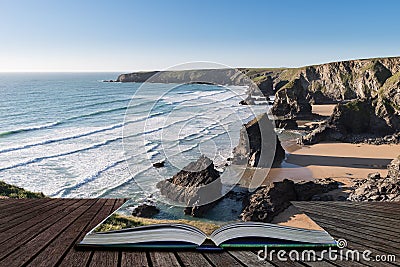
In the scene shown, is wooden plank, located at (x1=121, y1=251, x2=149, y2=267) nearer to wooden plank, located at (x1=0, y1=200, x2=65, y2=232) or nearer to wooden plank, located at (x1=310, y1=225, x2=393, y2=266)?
wooden plank, located at (x1=310, y1=225, x2=393, y2=266)

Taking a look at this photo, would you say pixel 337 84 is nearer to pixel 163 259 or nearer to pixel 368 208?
pixel 368 208

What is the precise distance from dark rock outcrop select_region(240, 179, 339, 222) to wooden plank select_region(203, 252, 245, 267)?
11.8 m

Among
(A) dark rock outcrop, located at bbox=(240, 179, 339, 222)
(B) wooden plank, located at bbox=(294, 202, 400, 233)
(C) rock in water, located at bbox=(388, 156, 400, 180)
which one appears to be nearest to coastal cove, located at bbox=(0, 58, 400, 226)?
(A) dark rock outcrop, located at bbox=(240, 179, 339, 222)

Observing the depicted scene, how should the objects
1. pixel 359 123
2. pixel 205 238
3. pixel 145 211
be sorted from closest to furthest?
1. pixel 205 238
2. pixel 145 211
3. pixel 359 123

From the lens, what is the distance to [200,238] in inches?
92.9

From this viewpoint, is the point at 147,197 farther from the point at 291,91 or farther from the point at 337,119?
the point at 291,91

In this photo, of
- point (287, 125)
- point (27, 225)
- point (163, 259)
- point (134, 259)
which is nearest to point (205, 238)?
point (163, 259)

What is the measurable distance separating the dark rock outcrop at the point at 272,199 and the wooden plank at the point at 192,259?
11.9 meters

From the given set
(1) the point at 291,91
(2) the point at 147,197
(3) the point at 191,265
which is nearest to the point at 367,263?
(3) the point at 191,265

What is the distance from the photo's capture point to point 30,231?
119 inches

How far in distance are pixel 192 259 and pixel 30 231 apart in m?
1.78

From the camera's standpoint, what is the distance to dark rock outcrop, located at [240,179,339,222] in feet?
45.3

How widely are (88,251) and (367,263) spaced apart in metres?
1.94

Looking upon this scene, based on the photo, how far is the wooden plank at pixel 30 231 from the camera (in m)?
2.50
